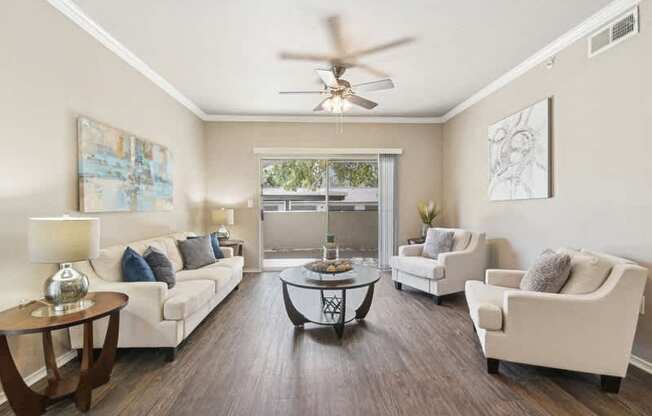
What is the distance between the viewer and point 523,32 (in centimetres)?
287

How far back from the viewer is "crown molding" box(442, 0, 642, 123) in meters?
2.45

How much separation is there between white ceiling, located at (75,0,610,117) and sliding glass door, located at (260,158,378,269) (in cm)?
220

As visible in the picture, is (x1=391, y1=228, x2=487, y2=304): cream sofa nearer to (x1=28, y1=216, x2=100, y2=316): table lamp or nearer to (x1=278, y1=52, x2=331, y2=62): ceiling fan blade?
(x1=278, y1=52, x2=331, y2=62): ceiling fan blade

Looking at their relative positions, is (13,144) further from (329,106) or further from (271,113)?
(271,113)

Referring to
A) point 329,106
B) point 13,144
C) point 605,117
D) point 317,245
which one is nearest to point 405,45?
point 329,106

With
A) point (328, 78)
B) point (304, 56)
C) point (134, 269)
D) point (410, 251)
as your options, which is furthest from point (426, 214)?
point (134, 269)

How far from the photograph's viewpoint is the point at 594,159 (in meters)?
2.70

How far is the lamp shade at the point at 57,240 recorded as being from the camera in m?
1.78

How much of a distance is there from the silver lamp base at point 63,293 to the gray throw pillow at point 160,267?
3.09 ft

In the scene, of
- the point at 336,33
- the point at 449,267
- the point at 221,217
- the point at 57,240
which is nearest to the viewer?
the point at 57,240

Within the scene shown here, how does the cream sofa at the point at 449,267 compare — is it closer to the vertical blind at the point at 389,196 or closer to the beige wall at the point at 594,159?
the beige wall at the point at 594,159

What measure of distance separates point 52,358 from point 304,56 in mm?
3253

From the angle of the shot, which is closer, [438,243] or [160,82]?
[160,82]

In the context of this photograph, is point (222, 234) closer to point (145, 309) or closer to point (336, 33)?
point (145, 309)
